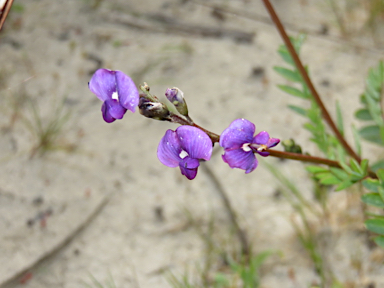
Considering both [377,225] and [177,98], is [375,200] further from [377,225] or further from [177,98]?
[177,98]

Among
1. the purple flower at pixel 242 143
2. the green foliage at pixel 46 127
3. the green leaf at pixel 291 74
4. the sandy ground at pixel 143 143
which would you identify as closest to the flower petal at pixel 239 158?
the purple flower at pixel 242 143

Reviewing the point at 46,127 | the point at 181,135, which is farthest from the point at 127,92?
the point at 46,127

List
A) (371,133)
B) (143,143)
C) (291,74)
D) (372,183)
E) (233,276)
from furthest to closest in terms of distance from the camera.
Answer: (143,143)
(233,276)
(371,133)
(291,74)
(372,183)

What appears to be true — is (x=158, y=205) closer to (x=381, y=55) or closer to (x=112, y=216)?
(x=112, y=216)

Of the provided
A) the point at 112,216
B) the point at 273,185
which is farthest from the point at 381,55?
the point at 112,216

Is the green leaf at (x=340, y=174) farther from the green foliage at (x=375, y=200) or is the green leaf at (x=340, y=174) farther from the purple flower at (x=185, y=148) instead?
the purple flower at (x=185, y=148)

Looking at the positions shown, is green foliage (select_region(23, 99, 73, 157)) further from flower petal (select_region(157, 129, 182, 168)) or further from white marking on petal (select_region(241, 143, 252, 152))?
white marking on petal (select_region(241, 143, 252, 152))

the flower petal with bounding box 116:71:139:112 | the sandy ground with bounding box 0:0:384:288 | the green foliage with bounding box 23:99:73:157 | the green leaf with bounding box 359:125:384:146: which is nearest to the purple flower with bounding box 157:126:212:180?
the flower petal with bounding box 116:71:139:112
